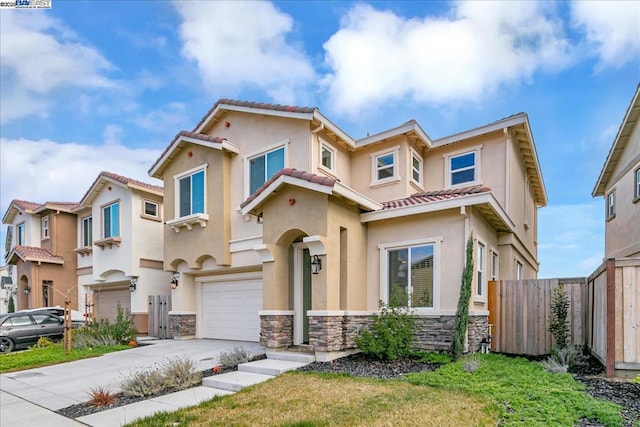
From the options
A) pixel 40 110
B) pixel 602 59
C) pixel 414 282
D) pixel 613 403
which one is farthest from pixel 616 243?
pixel 40 110

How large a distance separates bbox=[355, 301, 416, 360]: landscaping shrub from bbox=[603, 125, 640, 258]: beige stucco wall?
9412 mm

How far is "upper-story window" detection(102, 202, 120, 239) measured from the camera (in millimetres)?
18497

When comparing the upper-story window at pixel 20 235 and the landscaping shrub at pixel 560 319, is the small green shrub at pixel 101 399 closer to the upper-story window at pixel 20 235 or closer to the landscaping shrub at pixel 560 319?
the landscaping shrub at pixel 560 319

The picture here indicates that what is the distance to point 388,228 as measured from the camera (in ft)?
35.9

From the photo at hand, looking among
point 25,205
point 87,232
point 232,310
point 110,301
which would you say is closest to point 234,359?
point 232,310

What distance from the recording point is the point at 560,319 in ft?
32.0

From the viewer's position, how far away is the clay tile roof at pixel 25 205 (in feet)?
76.4

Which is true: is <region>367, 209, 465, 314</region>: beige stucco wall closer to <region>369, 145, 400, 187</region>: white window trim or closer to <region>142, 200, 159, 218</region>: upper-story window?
<region>369, 145, 400, 187</region>: white window trim

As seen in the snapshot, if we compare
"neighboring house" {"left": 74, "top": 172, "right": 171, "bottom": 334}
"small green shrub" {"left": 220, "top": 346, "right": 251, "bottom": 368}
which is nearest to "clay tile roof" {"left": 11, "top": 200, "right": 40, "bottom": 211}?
"neighboring house" {"left": 74, "top": 172, "right": 171, "bottom": 334}

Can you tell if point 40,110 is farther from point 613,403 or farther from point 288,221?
point 613,403

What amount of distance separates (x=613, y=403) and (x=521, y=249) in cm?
1008

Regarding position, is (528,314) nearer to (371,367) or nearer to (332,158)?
(371,367)

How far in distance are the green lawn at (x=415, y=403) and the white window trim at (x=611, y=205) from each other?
42.7 feet

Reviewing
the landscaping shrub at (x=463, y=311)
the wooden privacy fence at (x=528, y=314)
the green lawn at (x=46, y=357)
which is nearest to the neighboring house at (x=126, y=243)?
the green lawn at (x=46, y=357)
